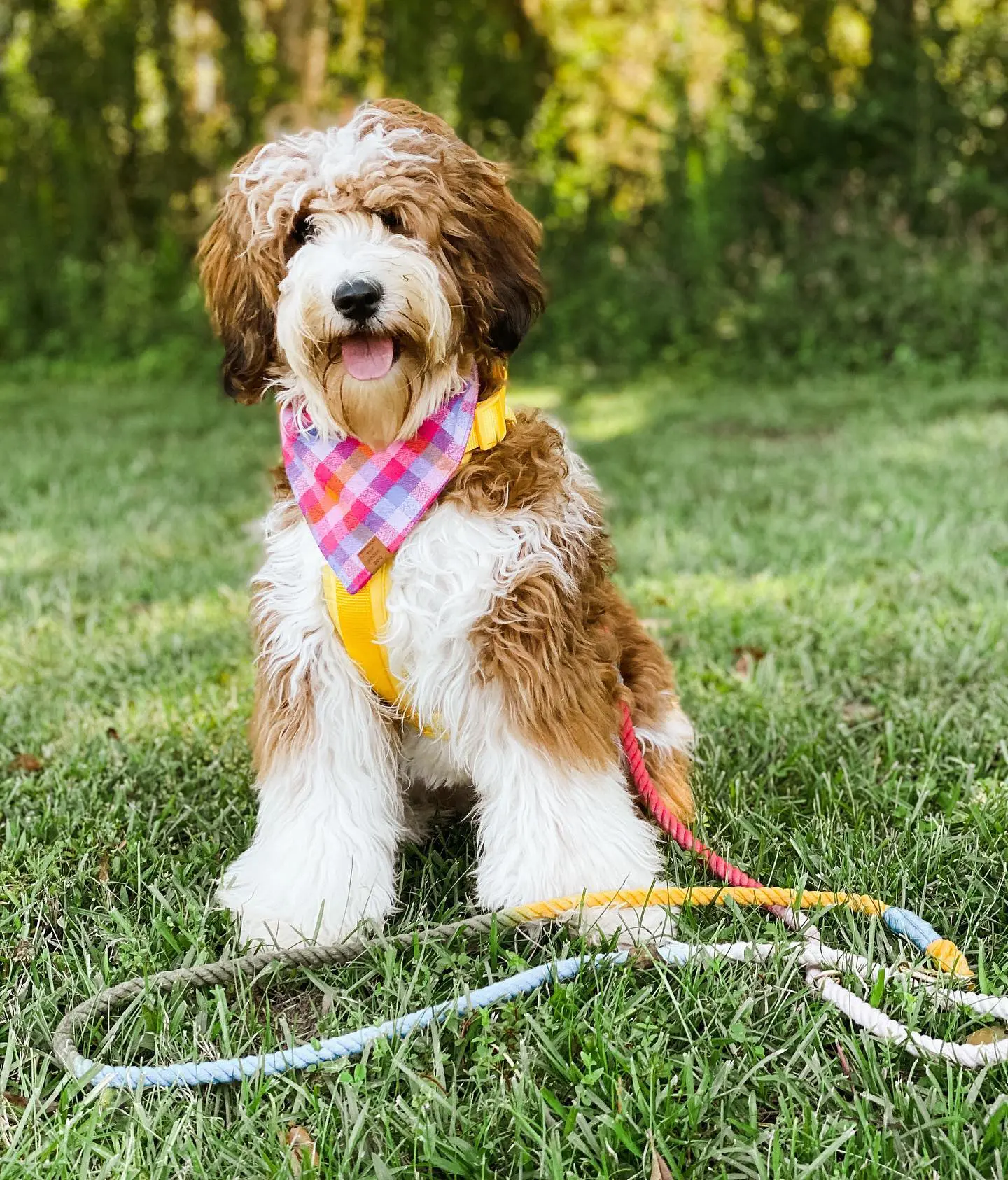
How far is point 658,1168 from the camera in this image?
1.71 m

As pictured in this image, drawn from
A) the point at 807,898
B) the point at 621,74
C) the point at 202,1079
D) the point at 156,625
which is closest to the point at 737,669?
the point at 807,898

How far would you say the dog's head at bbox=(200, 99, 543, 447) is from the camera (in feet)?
7.15

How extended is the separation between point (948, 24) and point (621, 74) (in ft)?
13.0

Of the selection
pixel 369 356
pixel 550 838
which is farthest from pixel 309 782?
pixel 369 356

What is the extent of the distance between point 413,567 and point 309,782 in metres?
0.53

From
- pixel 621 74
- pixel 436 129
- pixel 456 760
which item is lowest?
pixel 456 760

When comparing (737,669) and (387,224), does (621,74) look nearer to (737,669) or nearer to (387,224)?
(737,669)

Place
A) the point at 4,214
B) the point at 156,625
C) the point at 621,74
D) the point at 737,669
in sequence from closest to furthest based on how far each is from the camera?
the point at 737,669
the point at 156,625
the point at 4,214
the point at 621,74

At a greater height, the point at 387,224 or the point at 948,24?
the point at 948,24

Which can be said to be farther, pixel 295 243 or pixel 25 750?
pixel 25 750

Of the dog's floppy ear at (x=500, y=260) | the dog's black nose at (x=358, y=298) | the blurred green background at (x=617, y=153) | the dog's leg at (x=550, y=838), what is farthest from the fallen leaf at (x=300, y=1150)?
the blurred green background at (x=617, y=153)

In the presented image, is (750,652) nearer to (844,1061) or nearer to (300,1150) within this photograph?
(844,1061)

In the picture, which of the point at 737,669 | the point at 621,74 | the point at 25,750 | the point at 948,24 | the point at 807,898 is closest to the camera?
the point at 807,898

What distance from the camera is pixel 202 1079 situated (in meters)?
1.91
